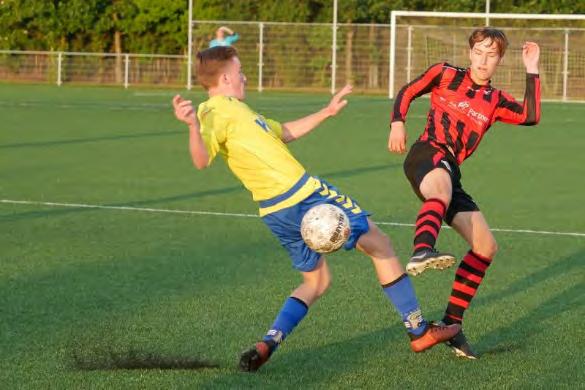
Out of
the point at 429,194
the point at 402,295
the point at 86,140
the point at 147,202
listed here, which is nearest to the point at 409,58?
the point at 86,140

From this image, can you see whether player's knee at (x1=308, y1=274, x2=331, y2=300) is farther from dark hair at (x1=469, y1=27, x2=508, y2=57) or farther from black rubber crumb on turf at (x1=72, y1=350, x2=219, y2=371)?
dark hair at (x1=469, y1=27, x2=508, y2=57)

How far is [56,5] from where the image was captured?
4947 centimetres

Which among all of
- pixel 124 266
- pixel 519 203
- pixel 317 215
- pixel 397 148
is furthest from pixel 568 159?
pixel 317 215

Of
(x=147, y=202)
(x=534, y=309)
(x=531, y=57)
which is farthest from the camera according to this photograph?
(x=147, y=202)

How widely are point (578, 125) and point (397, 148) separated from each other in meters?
20.0

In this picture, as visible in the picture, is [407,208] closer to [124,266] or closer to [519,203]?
[519,203]

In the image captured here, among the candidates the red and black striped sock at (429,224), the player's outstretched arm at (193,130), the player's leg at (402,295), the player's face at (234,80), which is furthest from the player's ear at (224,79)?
the red and black striped sock at (429,224)

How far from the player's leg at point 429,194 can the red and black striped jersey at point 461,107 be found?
0.16 m

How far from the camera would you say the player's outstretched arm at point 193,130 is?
6.00 meters

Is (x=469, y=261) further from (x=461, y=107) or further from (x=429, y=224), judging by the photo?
(x=461, y=107)

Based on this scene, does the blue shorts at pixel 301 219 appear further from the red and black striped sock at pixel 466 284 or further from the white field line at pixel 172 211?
the white field line at pixel 172 211

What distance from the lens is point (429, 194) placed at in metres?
6.99

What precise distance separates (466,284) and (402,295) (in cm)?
72

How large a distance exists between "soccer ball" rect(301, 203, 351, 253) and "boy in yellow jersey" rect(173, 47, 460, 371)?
0.47ft
